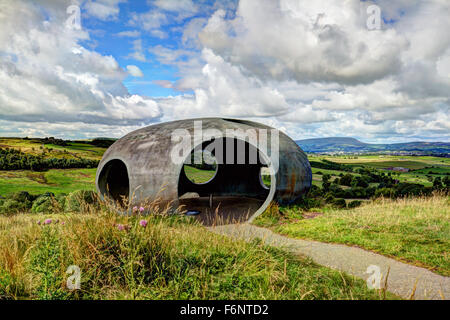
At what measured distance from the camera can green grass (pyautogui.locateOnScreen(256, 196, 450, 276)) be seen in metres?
6.14

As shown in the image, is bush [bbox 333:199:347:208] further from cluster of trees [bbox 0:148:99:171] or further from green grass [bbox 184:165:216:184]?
cluster of trees [bbox 0:148:99:171]

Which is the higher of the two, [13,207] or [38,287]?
[38,287]

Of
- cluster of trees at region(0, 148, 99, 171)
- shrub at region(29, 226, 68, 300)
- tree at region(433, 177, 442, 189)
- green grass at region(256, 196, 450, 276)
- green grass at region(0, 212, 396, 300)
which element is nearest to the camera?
shrub at region(29, 226, 68, 300)

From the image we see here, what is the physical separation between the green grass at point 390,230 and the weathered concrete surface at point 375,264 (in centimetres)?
37

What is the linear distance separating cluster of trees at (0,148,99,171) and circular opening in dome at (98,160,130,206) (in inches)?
964

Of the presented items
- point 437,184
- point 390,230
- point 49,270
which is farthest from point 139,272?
point 437,184

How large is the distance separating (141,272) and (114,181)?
9008mm

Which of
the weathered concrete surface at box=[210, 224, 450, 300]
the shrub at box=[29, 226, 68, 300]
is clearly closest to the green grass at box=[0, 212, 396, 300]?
the shrub at box=[29, 226, 68, 300]

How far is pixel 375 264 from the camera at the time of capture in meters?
5.69

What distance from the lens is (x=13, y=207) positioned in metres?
17.9
